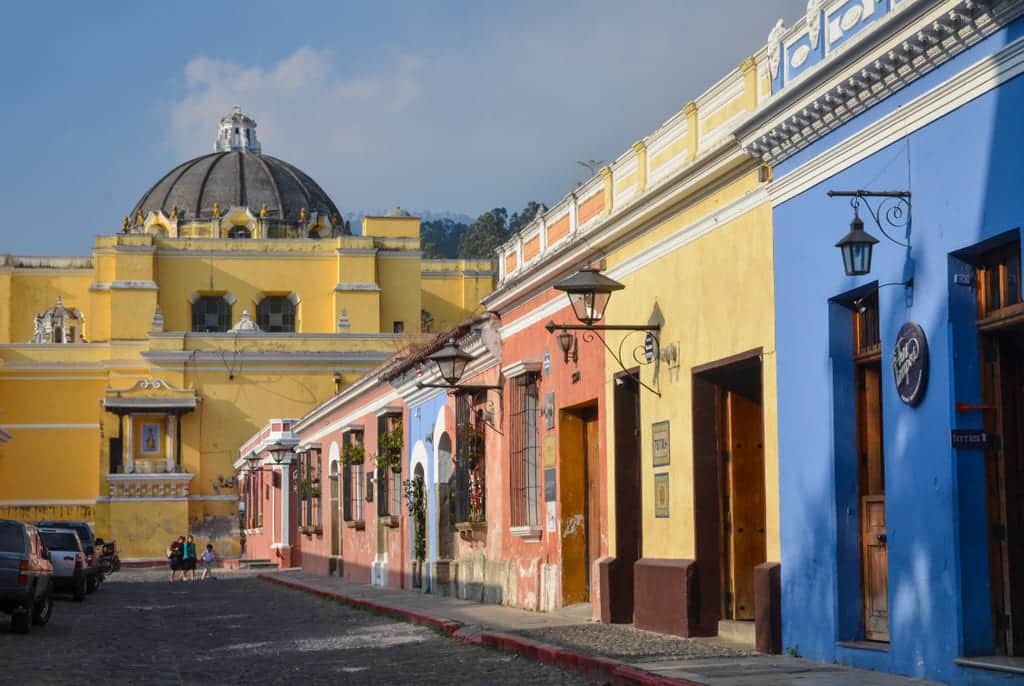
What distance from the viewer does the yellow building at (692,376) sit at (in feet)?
47.4

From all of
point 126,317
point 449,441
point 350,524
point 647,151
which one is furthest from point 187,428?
point 647,151

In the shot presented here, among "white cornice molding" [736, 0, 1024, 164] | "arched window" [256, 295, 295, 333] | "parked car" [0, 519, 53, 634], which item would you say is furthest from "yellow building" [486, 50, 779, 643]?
"arched window" [256, 295, 295, 333]

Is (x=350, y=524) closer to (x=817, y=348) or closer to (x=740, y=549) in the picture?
(x=740, y=549)

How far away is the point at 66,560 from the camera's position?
28906 mm

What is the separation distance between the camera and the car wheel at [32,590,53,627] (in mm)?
20469

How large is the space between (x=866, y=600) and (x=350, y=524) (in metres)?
25.3

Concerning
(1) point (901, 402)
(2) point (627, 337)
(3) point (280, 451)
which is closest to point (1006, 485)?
(1) point (901, 402)

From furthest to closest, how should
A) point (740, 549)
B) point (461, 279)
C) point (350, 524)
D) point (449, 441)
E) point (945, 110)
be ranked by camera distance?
point (461, 279)
point (350, 524)
point (449, 441)
point (740, 549)
point (945, 110)

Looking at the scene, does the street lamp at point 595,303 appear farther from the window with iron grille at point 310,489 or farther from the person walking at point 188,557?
the person walking at point 188,557

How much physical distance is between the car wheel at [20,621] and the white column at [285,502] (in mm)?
28320

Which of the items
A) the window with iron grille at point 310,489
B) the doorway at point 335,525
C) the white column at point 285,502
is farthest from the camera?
the white column at point 285,502

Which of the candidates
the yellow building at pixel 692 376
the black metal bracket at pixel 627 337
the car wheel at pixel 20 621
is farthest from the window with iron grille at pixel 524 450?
the car wheel at pixel 20 621

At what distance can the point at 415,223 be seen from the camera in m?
69.8

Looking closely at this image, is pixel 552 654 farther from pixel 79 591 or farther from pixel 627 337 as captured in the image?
pixel 79 591
